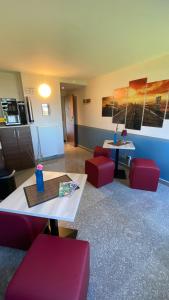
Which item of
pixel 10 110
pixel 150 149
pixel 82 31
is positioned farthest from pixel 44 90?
pixel 150 149

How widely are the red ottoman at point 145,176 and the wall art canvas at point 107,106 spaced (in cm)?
180

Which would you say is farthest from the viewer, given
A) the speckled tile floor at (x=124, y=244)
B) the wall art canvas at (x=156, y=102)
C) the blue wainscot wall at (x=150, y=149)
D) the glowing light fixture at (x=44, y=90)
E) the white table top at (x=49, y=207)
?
the glowing light fixture at (x=44, y=90)

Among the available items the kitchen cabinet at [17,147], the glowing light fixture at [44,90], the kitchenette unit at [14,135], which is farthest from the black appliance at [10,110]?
the glowing light fixture at [44,90]

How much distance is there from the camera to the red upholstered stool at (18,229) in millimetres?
1268

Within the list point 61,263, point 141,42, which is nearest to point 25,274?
point 61,263

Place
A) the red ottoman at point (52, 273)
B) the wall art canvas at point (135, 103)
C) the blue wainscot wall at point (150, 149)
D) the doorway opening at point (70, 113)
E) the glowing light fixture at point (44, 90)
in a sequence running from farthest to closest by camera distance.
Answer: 1. the doorway opening at point (70, 113)
2. the glowing light fixture at point (44, 90)
3. the wall art canvas at point (135, 103)
4. the blue wainscot wall at point (150, 149)
5. the red ottoman at point (52, 273)

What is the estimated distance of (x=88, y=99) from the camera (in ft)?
14.6

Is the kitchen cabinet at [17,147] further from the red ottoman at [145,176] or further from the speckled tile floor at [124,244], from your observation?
the red ottoman at [145,176]

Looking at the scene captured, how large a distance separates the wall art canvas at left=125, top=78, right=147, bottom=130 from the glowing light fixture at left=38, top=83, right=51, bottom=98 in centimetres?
214

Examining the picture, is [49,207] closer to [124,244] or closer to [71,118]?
[124,244]


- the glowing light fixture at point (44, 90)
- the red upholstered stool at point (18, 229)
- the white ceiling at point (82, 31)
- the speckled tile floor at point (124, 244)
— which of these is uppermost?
the white ceiling at point (82, 31)

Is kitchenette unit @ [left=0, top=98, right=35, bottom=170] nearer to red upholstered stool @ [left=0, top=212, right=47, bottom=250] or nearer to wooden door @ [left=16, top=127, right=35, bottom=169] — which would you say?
wooden door @ [left=16, top=127, right=35, bottom=169]

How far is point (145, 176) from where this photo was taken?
2404 mm

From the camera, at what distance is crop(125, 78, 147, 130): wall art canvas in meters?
2.86
